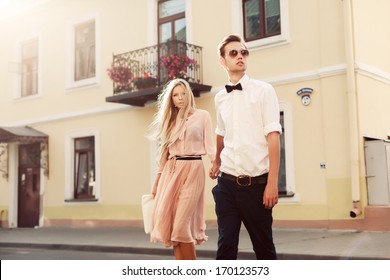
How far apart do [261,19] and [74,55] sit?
216 inches

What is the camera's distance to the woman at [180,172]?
14.5 feet

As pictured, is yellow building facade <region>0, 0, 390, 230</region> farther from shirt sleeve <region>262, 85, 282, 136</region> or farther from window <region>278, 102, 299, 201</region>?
shirt sleeve <region>262, 85, 282, 136</region>

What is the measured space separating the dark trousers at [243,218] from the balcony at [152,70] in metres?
8.10

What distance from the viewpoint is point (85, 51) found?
47.5 ft

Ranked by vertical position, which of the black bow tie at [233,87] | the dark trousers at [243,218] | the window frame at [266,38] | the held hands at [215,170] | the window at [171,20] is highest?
the window at [171,20]

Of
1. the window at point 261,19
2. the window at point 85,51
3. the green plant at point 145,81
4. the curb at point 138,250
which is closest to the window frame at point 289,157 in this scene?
the window at point 261,19

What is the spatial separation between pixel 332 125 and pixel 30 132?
807cm

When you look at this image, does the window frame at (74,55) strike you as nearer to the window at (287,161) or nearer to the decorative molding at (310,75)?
the decorative molding at (310,75)

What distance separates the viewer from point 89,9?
47.1ft

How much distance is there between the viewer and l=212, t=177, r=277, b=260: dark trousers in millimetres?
3385

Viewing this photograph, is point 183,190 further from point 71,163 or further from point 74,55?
point 74,55

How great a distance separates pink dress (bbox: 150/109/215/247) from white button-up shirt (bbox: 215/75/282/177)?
35.1 inches

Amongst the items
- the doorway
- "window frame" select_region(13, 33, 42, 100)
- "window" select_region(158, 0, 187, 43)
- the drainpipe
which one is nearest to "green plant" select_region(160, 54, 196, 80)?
"window" select_region(158, 0, 187, 43)

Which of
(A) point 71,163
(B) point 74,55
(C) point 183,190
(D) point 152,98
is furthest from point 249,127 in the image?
(B) point 74,55
